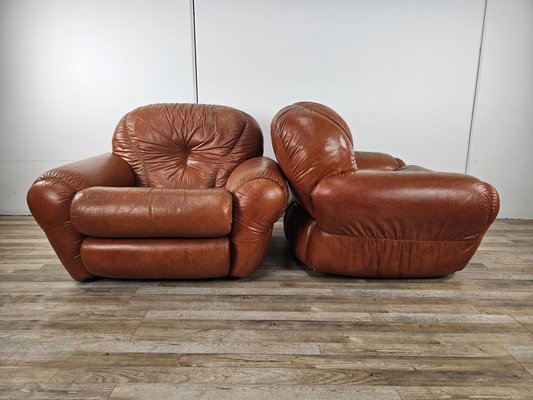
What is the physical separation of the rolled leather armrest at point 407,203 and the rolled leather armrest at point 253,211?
0.21 m

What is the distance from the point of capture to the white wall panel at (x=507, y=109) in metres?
2.72

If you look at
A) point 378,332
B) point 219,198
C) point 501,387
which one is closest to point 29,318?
point 219,198

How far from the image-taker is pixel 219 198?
166cm

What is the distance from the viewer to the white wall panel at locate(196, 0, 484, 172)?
2.69 meters

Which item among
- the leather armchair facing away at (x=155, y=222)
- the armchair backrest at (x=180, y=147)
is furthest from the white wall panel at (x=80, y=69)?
the leather armchair facing away at (x=155, y=222)

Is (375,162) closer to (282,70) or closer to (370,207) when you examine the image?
(370,207)

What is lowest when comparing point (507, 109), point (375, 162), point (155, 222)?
point (155, 222)

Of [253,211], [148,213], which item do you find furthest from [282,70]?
[148,213]

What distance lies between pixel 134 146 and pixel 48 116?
1.14m

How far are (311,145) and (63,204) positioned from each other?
1.22 m

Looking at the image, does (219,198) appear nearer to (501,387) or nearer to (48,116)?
(501,387)

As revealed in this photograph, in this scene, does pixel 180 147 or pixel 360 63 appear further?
pixel 360 63

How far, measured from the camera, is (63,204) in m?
1.65

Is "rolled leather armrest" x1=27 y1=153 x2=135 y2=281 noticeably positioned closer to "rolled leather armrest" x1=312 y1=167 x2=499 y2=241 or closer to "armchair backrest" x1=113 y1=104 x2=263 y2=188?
"armchair backrest" x1=113 y1=104 x2=263 y2=188
